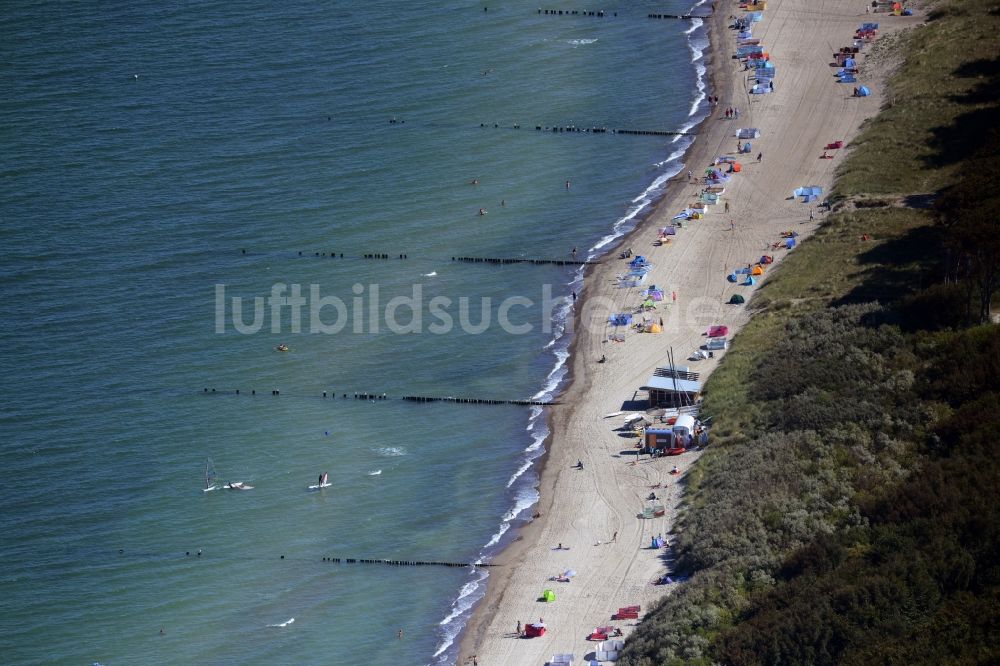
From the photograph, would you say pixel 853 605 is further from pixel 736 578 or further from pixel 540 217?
pixel 540 217

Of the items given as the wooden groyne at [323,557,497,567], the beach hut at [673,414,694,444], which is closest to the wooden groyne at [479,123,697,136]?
the beach hut at [673,414,694,444]

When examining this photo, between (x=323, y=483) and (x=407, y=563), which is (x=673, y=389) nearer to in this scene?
(x=407, y=563)

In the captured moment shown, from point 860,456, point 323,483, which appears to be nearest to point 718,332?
point 860,456

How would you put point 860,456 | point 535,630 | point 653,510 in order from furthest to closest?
point 653,510, point 860,456, point 535,630

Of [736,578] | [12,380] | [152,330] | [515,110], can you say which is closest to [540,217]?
[515,110]

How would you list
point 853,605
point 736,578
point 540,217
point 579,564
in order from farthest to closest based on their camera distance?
point 540,217 → point 579,564 → point 736,578 → point 853,605

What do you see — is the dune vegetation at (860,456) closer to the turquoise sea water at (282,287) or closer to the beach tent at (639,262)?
the beach tent at (639,262)
